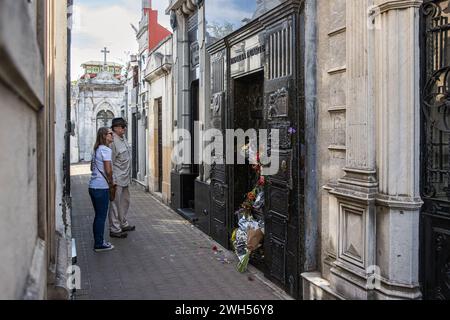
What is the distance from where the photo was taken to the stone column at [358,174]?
394 centimetres

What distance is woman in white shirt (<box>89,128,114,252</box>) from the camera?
707 cm

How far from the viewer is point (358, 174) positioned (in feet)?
13.4

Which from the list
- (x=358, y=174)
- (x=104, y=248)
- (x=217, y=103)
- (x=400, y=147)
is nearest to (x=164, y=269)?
(x=104, y=248)

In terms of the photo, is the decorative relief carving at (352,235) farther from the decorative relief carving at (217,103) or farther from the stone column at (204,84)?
the stone column at (204,84)

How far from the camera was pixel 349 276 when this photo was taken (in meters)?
4.12

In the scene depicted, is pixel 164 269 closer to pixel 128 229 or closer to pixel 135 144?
pixel 128 229

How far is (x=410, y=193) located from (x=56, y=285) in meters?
2.81

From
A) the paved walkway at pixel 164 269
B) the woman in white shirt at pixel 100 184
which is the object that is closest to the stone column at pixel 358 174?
the paved walkway at pixel 164 269

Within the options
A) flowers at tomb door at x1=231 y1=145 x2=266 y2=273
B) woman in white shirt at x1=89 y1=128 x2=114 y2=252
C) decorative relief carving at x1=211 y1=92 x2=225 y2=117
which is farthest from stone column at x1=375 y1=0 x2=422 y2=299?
woman in white shirt at x1=89 y1=128 x2=114 y2=252

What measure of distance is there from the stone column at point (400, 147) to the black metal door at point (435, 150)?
0.06 metres

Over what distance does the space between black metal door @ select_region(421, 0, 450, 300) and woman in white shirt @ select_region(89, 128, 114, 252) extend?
186 inches

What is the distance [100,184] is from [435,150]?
4917 mm
